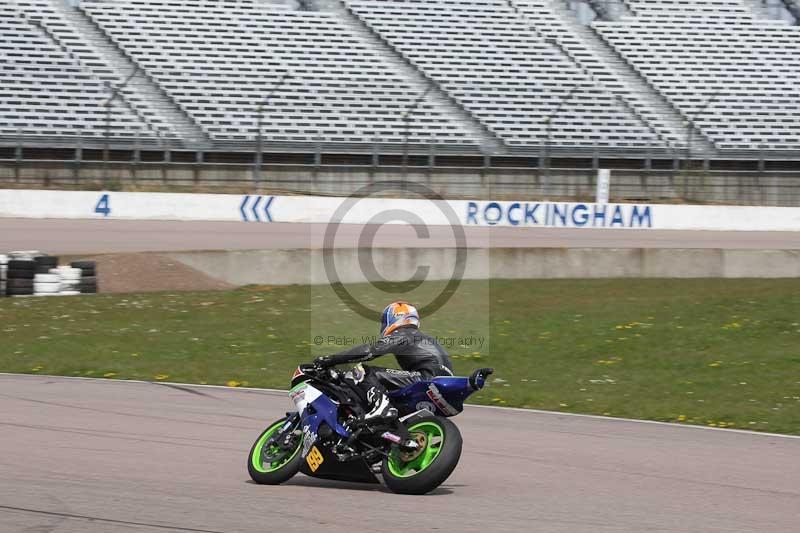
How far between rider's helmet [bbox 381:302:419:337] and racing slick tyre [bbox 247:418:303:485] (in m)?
0.97

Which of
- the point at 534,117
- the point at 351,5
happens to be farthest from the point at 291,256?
the point at 351,5

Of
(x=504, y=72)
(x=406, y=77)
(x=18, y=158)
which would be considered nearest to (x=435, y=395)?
(x=18, y=158)

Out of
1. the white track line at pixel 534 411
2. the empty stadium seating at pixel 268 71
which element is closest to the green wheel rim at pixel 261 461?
the white track line at pixel 534 411

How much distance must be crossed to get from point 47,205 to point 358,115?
1160 centimetres

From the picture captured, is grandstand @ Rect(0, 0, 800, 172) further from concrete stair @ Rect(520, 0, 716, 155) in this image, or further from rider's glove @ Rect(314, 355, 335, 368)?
rider's glove @ Rect(314, 355, 335, 368)

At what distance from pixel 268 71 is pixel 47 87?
7.78 meters

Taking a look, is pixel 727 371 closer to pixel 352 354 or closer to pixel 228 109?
pixel 352 354

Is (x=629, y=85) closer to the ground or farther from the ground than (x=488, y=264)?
farther from the ground

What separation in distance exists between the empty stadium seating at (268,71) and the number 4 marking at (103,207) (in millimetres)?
5701

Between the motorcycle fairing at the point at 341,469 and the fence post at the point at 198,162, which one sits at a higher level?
the fence post at the point at 198,162

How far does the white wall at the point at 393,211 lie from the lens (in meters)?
31.0

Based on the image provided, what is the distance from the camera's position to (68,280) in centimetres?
1964

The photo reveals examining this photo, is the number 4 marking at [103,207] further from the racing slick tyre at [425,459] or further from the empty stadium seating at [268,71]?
the racing slick tyre at [425,459]

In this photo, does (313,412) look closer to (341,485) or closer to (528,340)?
(341,485)
